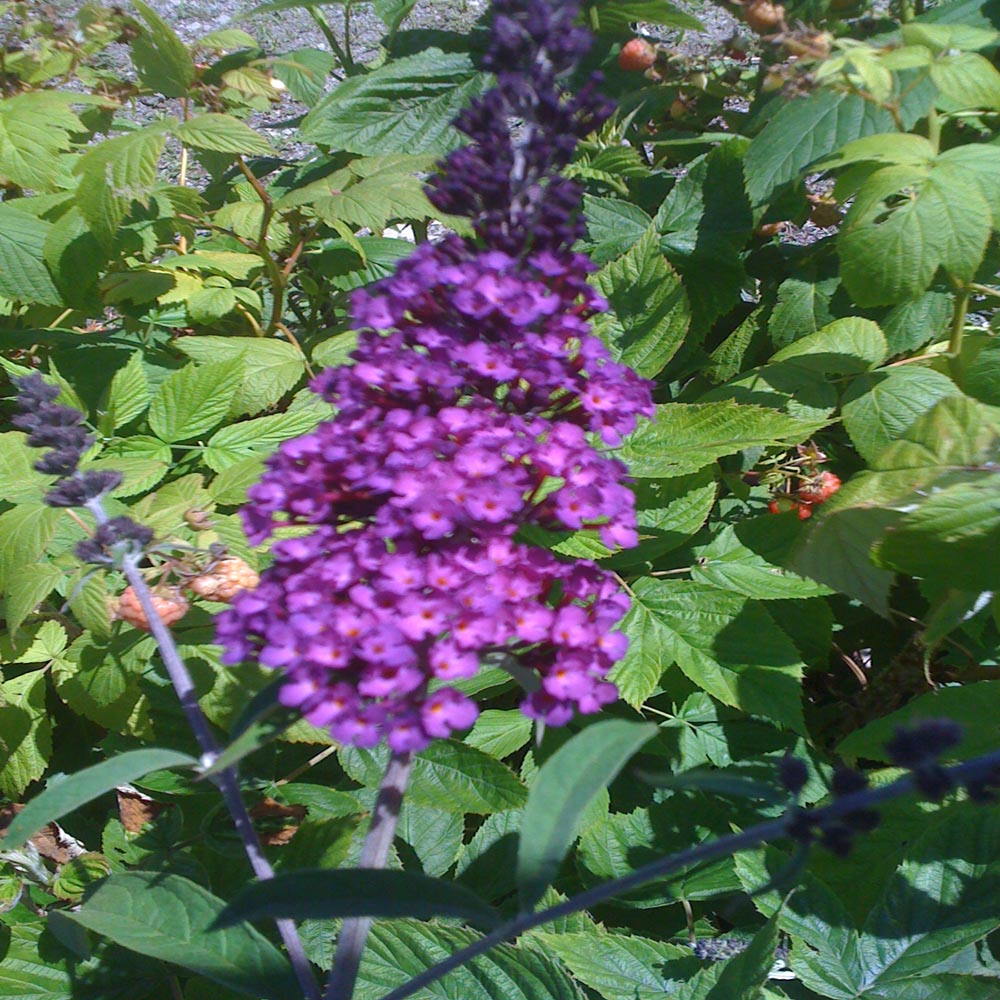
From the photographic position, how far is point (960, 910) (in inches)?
56.8

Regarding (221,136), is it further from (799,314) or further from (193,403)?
(799,314)

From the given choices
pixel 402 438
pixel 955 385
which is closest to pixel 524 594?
pixel 402 438

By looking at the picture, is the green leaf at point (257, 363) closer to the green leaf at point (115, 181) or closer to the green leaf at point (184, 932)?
the green leaf at point (115, 181)

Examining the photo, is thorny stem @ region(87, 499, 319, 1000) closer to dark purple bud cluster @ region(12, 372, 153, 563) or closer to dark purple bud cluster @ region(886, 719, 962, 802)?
dark purple bud cluster @ region(12, 372, 153, 563)

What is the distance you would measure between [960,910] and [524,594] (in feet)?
3.32

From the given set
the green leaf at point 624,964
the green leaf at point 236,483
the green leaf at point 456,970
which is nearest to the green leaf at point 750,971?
the green leaf at point 624,964

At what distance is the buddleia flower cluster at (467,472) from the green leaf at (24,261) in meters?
1.41

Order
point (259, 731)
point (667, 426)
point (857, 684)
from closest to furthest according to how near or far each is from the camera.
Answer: point (259, 731) → point (667, 426) → point (857, 684)

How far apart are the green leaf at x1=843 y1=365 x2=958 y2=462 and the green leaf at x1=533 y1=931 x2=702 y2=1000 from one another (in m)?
0.96

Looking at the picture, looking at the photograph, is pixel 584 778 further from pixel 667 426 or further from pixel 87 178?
pixel 87 178

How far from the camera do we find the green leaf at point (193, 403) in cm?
192

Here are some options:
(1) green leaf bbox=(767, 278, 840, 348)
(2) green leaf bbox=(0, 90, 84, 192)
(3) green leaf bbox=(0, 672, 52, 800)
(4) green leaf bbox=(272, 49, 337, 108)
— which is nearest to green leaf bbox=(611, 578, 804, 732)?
(1) green leaf bbox=(767, 278, 840, 348)

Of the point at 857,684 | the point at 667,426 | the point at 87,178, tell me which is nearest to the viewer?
the point at 667,426

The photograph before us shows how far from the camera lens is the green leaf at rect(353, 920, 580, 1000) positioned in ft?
4.71
